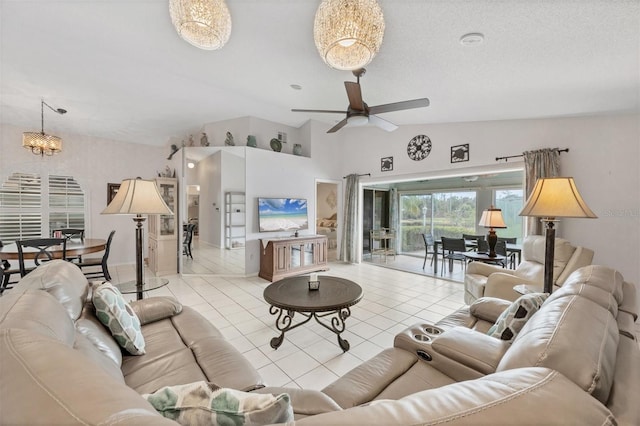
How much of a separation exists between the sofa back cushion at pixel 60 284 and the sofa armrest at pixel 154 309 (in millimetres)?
389

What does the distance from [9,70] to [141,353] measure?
176 inches

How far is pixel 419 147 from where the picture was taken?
506 cm

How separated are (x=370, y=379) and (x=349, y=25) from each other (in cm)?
209

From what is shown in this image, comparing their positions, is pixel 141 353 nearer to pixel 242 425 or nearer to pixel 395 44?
pixel 242 425

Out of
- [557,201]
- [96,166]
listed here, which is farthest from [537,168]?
[96,166]

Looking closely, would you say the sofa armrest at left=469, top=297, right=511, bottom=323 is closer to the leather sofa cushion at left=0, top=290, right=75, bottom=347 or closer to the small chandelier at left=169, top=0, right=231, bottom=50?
the leather sofa cushion at left=0, top=290, right=75, bottom=347

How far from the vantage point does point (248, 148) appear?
4.91 meters

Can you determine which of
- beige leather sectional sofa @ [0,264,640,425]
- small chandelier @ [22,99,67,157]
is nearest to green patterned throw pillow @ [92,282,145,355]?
beige leather sectional sofa @ [0,264,640,425]

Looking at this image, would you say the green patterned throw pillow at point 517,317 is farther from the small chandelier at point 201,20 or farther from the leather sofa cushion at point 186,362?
the small chandelier at point 201,20

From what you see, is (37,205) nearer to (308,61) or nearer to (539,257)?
(308,61)

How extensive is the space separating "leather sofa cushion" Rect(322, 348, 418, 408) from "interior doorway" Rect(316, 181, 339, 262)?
16.7 feet

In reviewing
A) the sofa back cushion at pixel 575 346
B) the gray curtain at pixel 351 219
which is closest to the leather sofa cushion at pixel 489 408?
the sofa back cushion at pixel 575 346

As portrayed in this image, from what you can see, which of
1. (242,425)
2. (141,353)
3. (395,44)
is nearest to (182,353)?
(141,353)

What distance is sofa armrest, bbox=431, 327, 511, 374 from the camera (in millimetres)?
1181
